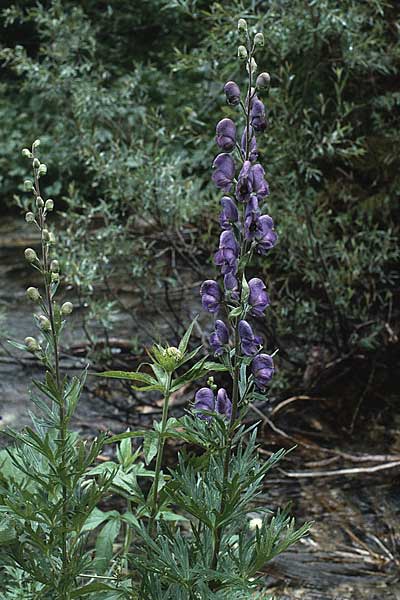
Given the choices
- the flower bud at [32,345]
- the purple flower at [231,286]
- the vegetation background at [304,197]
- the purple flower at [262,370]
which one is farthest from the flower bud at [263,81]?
the vegetation background at [304,197]

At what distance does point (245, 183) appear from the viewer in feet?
4.66

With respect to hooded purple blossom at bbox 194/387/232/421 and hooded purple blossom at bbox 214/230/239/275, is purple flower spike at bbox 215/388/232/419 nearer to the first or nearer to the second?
hooded purple blossom at bbox 194/387/232/421

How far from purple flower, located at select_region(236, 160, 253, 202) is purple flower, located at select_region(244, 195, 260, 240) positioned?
0.05 feet

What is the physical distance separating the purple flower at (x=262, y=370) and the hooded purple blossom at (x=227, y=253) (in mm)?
167

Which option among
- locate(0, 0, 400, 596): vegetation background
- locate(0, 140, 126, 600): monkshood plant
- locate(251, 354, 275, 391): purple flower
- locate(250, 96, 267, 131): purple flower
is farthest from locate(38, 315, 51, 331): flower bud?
locate(0, 0, 400, 596): vegetation background

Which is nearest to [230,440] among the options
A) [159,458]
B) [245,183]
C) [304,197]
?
[159,458]

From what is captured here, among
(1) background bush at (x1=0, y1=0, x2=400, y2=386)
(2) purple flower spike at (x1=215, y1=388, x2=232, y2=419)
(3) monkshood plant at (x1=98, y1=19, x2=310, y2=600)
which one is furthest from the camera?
(1) background bush at (x1=0, y1=0, x2=400, y2=386)

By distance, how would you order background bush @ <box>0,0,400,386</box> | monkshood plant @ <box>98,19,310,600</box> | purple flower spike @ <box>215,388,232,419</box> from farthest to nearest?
background bush @ <box>0,0,400,386</box>, purple flower spike @ <box>215,388,232,419</box>, monkshood plant @ <box>98,19,310,600</box>

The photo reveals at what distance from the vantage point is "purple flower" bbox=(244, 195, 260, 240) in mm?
1441

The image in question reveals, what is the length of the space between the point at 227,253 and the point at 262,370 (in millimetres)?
221

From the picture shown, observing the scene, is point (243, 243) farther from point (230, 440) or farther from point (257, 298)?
point (230, 440)

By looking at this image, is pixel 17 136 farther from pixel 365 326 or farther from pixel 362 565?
pixel 362 565

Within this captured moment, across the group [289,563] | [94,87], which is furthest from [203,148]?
[289,563]

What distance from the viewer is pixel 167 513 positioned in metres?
1.81
